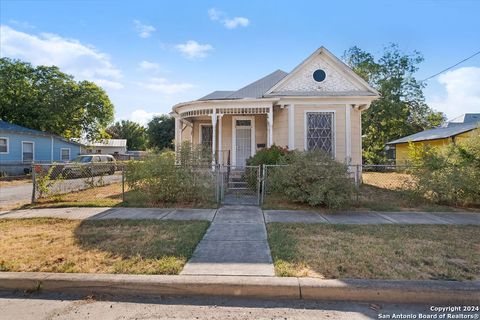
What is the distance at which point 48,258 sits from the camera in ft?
14.0

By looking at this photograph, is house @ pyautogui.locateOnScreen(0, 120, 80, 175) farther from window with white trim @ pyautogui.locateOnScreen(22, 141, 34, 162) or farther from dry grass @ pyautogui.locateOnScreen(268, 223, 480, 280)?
dry grass @ pyautogui.locateOnScreen(268, 223, 480, 280)

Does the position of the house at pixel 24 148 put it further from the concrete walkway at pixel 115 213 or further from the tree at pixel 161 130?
the tree at pixel 161 130

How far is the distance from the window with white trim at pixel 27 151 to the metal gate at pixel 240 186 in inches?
775

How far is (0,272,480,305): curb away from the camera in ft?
10.8

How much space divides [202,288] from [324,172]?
17.2 ft

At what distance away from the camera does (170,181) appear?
832cm

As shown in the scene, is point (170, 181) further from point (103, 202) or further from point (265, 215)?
point (265, 215)

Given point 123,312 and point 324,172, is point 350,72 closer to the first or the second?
point 324,172

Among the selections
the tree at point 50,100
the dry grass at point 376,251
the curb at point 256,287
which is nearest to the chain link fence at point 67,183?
the curb at point 256,287

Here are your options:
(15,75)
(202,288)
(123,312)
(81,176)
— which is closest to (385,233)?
(202,288)

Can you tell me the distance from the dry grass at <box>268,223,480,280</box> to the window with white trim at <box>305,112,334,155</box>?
6.60m

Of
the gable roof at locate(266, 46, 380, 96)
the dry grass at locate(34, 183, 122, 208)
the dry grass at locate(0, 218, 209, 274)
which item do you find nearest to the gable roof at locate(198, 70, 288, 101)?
the gable roof at locate(266, 46, 380, 96)

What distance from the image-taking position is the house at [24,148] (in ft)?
70.3

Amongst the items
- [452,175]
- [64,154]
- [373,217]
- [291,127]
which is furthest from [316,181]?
[64,154]
